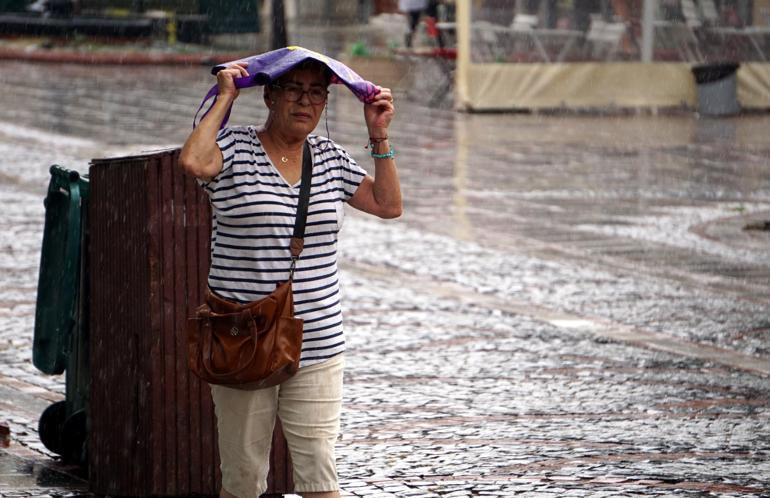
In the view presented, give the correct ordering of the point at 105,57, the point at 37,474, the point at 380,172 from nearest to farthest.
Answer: the point at 380,172, the point at 37,474, the point at 105,57

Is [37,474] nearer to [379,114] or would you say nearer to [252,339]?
[252,339]

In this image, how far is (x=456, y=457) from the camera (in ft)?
21.4

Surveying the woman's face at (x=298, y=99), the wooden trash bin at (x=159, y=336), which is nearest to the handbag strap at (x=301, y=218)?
the woman's face at (x=298, y=99)

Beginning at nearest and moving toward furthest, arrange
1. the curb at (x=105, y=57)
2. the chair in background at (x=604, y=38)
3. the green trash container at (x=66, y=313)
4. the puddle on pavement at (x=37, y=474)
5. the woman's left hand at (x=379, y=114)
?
the woman's left hand at (x=379, y=114) < the puddle on pavement at (x=37, y=474) < the green trash container at (x=66, y=313) < the chair in background at (x=604, y=38) < the curb at (x=105, y=57)

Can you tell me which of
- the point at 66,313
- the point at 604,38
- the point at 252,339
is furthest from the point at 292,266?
the point at 604,38

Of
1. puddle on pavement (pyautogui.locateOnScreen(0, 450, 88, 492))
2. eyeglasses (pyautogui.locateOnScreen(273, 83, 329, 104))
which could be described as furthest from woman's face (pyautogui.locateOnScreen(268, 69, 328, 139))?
puddle on pavement (pyautogui.locateOnScreen(0, 450, 88, 492))

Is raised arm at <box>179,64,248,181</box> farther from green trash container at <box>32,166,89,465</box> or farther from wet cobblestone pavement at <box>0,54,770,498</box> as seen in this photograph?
wet cobblestone pavement at <box>0,54,770,498</box>

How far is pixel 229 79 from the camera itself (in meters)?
4.58

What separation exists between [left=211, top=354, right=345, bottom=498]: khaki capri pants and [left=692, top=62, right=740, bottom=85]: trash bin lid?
20303 mm

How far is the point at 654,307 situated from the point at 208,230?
4943 millimetres

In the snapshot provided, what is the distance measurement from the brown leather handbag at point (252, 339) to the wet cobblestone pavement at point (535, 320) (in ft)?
5.33

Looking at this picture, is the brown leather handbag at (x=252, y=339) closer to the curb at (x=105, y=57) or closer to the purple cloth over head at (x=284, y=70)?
the purple cloth over head at (x=284, y=70)

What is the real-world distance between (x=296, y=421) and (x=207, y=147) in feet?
2.65

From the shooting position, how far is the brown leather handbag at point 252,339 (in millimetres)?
4406
